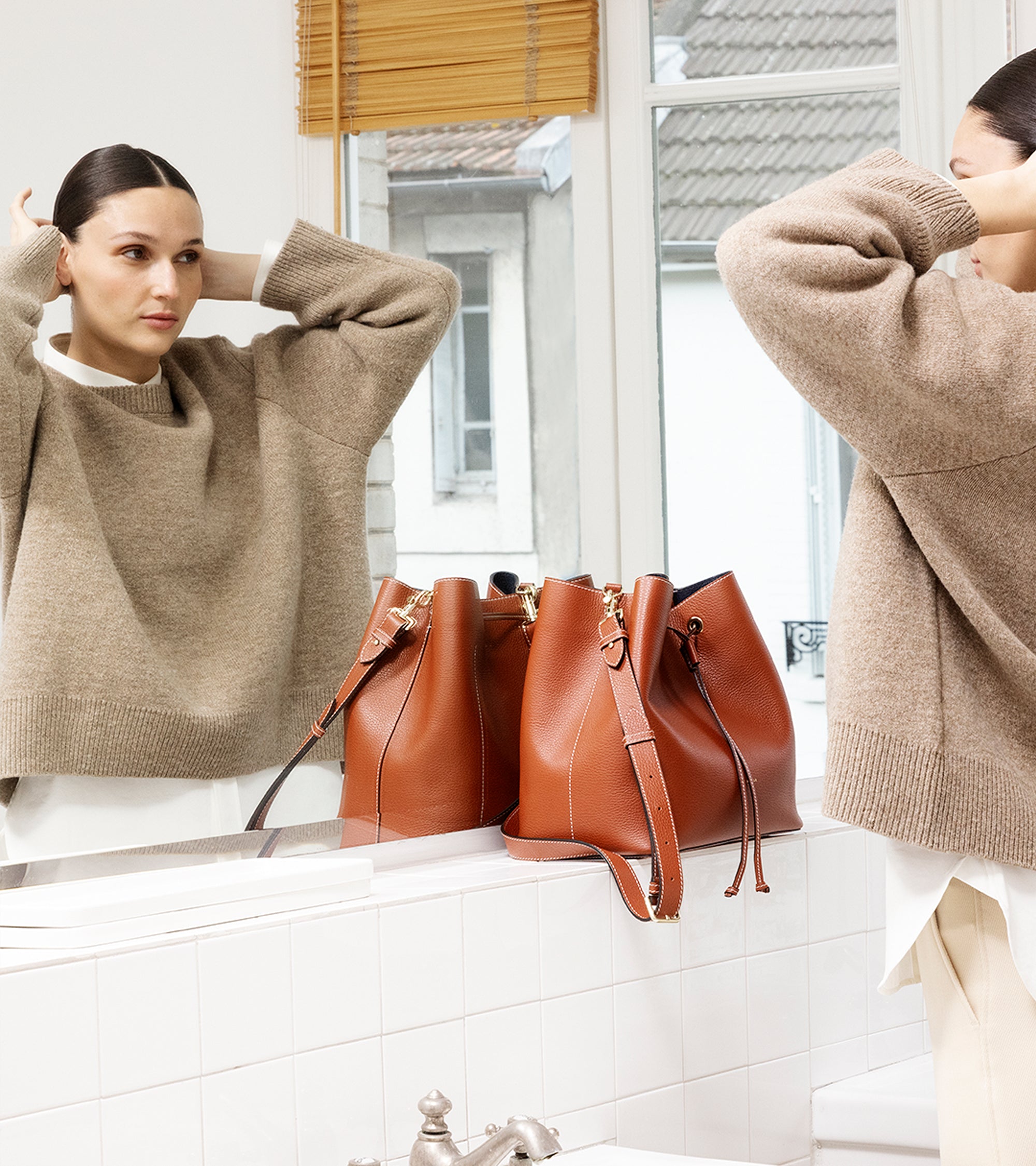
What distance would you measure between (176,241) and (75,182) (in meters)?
0.09

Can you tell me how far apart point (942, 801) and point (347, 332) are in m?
0.71

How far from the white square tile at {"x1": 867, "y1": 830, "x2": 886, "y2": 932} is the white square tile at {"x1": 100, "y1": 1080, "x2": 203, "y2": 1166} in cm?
72

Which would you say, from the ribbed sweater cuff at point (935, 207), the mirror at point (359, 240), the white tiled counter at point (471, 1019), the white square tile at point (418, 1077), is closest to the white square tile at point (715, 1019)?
the white tiled counter at point (471, 1019)

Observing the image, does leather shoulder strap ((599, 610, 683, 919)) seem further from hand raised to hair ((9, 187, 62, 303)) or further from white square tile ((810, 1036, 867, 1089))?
hand raised to hair ((9, 187, 62, 303))

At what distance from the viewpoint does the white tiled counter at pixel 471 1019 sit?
2.78ft

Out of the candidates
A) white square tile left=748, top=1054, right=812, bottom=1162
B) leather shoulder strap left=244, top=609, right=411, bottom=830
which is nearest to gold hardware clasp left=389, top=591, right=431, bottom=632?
leather shoulder strap left=244, top=609, right=411, bottom=830

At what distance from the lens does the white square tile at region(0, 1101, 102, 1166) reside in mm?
804

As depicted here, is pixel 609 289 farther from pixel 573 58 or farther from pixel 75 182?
pixel 75 182

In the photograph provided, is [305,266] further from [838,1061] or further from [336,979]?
[838,1061]

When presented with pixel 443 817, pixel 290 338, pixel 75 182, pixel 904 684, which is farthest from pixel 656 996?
pixel 75 182

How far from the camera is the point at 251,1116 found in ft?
2.98

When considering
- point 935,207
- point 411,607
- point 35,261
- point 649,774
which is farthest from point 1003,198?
point 35,261

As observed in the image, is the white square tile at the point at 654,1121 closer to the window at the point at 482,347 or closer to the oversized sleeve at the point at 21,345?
the window at the point at 482,347

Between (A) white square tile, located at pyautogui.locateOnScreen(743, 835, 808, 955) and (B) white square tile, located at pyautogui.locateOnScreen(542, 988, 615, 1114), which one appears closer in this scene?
(B) white square tile, located at pyautogui.locateOnScreen(542, 988, 615, 1114)
